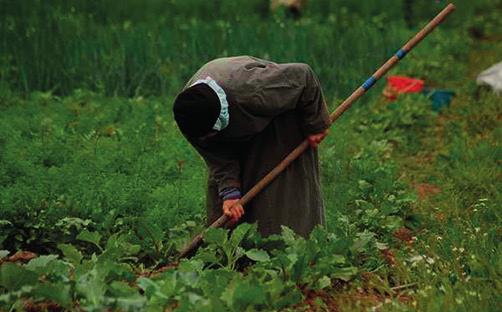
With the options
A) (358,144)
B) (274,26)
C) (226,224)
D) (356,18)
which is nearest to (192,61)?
(274,26)

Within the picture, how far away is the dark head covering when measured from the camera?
3.57 m

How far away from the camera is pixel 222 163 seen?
3.94m

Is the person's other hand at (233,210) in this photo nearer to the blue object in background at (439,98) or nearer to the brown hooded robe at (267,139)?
the brown hooded robe at (267,139)

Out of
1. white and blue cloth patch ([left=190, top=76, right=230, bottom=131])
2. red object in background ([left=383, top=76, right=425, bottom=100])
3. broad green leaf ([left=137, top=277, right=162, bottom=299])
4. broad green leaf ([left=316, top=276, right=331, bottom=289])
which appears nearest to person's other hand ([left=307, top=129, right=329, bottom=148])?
white and blue cloth patch ([left=190, top=76, right=230, bottom=131])

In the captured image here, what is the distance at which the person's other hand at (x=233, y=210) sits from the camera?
154 inches

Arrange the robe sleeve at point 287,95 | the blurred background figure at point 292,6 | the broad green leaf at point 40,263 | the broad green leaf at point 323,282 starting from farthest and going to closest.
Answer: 1. the blurred background figure at point 292,6
2. the robe sleeve at point 287,95
3. the broad green leaf at point 323,282
4. the broad green leaf at point 40,263

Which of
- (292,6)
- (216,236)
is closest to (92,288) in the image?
(216,236)

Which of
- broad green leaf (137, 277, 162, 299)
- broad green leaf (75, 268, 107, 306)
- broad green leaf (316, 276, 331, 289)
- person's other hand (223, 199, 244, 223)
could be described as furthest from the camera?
person's other hand (223, 199, 244, 223)

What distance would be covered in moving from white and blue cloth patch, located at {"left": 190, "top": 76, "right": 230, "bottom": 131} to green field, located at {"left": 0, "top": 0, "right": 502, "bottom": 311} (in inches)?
17.3

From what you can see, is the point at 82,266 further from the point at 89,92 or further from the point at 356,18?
the point at 356,18

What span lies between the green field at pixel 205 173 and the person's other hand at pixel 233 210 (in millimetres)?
138

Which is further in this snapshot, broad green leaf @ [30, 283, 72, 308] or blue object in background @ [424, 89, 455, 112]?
blue object in background @ [424, 89, 455, 112]

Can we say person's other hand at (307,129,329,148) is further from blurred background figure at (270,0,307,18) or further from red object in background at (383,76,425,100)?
blurred background figure at (270,0,307,18)

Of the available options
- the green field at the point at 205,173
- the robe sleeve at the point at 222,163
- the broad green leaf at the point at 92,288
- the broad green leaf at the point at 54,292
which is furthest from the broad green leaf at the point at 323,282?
the broad green leaf at the point at 54,292
